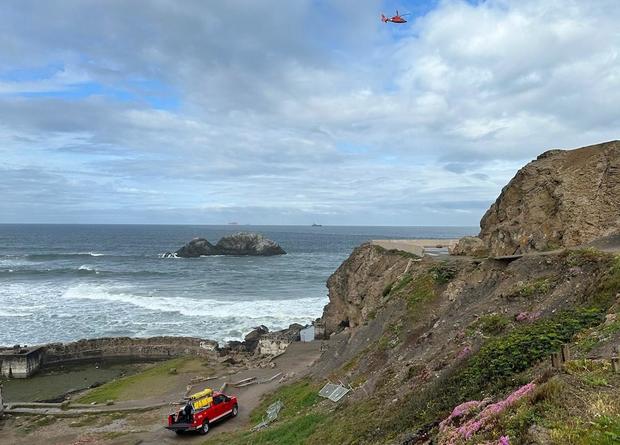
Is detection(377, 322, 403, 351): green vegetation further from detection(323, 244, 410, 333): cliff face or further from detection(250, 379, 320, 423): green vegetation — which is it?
detection(323, 244, 410, 333): cliff face

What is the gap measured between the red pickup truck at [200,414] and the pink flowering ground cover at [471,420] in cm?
1463

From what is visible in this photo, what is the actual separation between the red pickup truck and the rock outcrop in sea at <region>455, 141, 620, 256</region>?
52.4 feet

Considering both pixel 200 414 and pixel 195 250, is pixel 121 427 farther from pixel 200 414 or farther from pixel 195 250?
pixel 195 250

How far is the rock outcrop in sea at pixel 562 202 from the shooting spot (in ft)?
73.8

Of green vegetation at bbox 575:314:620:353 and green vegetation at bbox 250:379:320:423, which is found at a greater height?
green vegetation at bbox 575:314:620:353

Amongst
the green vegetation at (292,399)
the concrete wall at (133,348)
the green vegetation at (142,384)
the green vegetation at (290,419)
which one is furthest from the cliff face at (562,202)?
the concrete wall at (133,348)

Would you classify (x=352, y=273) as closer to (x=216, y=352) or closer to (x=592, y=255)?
(x=216, y=352)

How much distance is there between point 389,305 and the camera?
→ 78.9 ft

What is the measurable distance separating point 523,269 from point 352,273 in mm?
22408

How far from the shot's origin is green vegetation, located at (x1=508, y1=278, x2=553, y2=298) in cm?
1596

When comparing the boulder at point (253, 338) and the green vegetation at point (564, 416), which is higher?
the green vegetation at point (564, 416)

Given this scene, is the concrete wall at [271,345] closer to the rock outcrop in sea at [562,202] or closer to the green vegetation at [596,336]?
the rock outcrop in sea at [562,202]

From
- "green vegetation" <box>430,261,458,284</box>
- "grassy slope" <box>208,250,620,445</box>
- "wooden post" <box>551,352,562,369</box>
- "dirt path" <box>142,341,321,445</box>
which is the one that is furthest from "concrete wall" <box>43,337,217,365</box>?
"wooden post" <box>551,352,562,369</box>

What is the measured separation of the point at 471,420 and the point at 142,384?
99.5ft
